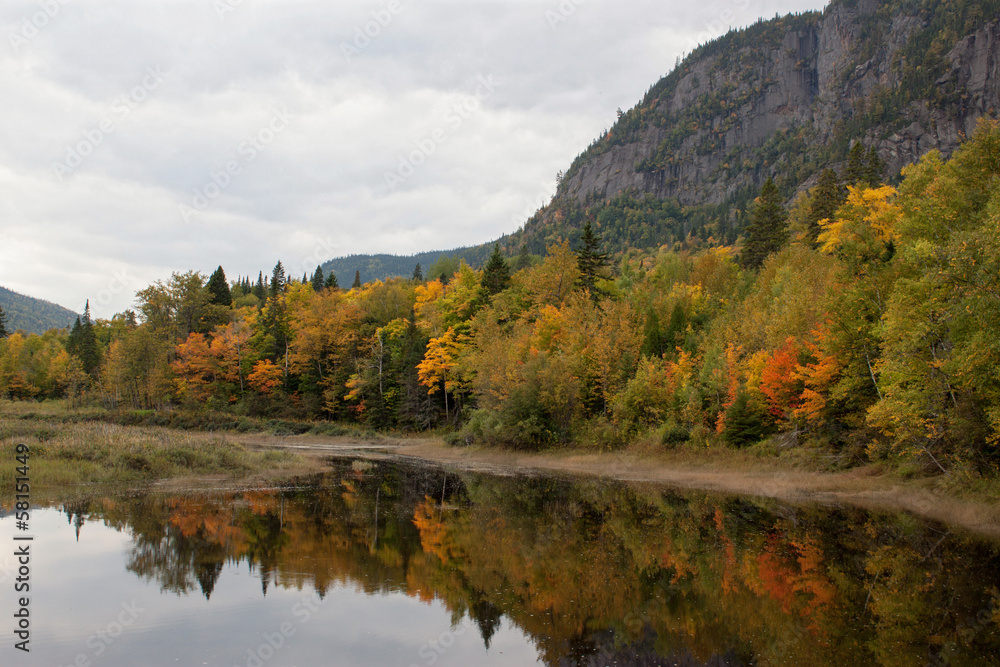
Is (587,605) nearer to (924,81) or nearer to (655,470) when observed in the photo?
(655,470)

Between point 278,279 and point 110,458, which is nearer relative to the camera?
point 110,458

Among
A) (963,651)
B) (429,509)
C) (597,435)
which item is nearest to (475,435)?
(597,435)

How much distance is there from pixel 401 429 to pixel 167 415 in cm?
2601

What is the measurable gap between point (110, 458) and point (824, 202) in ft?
230

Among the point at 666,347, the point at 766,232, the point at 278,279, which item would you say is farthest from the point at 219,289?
the point at 766,232

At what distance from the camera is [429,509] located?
25.5 m

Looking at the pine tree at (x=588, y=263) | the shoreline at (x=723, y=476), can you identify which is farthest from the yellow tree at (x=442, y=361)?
the pine tree at (x=588, y=263)

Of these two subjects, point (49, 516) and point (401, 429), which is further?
point (401, 429)

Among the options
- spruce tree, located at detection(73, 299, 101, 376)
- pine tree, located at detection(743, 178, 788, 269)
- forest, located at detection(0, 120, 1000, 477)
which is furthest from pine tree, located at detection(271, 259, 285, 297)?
pine tree, located at detection(743, 178, 788, 269)

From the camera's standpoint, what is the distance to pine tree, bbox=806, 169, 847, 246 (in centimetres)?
6531

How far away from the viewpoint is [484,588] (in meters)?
14.2

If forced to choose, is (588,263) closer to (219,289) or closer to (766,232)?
(766,232)

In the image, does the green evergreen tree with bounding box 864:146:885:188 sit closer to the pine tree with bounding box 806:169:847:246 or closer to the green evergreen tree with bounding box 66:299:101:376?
the pine tree with bounding box 806:169:847:246

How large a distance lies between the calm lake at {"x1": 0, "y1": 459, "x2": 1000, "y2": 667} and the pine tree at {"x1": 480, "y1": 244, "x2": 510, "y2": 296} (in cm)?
4806
